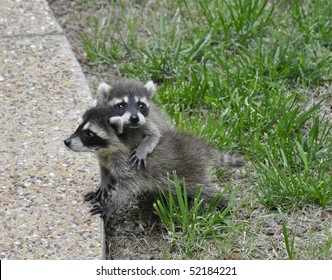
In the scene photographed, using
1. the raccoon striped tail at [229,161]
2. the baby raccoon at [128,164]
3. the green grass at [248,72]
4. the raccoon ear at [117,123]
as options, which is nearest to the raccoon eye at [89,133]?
the baby raccoon at [128,164]

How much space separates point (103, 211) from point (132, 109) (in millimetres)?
872

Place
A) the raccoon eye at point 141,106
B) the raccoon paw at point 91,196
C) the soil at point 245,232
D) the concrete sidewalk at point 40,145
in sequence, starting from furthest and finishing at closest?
the raccoon eye at point 141,106
the raccoon paw at point 91,196
the soil at point 245,232
the concrete sidewalk at point 40,145

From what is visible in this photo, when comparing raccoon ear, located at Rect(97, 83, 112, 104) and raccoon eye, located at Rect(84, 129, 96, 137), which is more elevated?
raccoon eye, located at Rect(84, 129, 96, 137)

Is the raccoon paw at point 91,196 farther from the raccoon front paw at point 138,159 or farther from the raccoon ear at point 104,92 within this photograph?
the raccoon ear at point 104,92

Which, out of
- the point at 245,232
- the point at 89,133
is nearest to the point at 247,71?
the point at 245,232

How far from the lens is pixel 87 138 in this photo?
5867mm

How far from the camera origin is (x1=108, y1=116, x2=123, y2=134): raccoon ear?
19.4ft

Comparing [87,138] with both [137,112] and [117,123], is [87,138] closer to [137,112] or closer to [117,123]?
[117,123]

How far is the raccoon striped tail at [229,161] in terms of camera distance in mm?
6422

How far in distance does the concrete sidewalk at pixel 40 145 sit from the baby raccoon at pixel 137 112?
484 millimetres

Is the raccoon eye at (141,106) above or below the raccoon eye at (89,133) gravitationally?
above

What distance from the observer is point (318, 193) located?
596 cm

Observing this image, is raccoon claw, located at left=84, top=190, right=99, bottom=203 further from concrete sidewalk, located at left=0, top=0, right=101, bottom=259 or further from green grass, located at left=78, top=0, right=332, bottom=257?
green grass, located at left=78, top=0, right=332, bottom=257

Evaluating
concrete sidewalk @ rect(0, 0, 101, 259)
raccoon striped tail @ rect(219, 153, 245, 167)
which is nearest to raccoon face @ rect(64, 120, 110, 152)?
concrete sidewalk @ rect(0, 0, 101, 259)
